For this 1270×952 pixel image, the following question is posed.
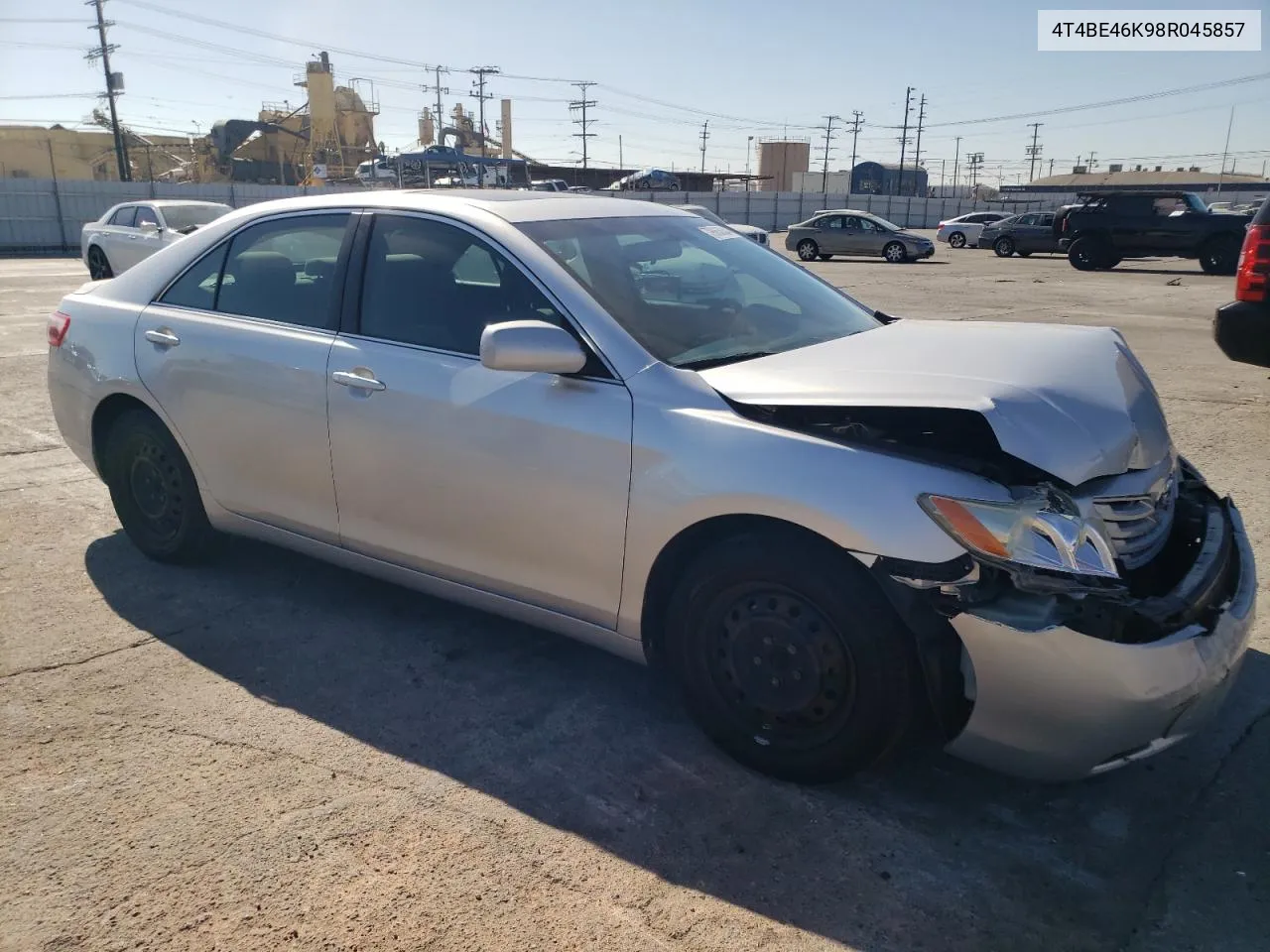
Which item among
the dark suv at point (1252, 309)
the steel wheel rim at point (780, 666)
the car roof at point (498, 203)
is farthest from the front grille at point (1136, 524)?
the dark suv at point (1252, 309)

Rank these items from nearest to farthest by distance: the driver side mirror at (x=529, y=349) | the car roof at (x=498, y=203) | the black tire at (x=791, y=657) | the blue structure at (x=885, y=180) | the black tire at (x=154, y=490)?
1. the black tire at (x=791, y=657)
2. the driver side mirror at (x=529, y=349)
3. the car roof at (x=498, y=203)
4. the black tire at (x=154, y=490)
5. the blue structure at (x=885, y=180)

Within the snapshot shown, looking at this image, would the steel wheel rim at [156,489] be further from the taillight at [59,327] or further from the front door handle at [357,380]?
the front door handle at [357,380]

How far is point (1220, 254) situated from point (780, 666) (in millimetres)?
24238

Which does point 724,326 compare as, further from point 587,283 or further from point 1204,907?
point 1204,907

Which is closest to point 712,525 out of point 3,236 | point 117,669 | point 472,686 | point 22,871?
point 472,686

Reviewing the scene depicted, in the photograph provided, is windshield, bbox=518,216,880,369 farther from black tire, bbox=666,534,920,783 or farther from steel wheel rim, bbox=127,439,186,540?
steel wheel rim, bbox=127,439,186,540

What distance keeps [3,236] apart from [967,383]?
36.2 meters

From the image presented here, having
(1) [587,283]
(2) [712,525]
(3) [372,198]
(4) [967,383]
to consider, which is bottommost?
(2) [712,525]

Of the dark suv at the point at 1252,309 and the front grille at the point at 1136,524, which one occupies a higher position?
the dark suv at the point at 1252,309

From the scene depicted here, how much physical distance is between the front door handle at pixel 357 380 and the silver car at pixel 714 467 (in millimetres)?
12

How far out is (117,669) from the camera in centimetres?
343

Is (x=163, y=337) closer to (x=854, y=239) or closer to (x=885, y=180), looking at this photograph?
(x=854, y=239)

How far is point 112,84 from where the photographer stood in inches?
1881

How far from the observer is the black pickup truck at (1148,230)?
21984mm
